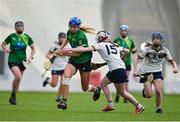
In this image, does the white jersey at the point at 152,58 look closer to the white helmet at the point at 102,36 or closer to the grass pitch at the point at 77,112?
the grass pitch at the point at 77,112

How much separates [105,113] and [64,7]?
462 inches

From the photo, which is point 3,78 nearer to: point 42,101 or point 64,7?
point 64,7

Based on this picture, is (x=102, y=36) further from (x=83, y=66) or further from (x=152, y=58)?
(x=152, y=58)

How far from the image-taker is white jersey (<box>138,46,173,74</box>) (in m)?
18.9

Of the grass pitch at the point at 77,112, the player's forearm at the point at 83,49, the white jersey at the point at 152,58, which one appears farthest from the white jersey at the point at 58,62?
the player's forearm at the point at 83,49

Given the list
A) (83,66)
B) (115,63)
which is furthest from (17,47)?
(115,63)

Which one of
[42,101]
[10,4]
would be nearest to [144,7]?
[10,4]

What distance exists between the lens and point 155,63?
19188 millimetres

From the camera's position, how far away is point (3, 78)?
1165 inches

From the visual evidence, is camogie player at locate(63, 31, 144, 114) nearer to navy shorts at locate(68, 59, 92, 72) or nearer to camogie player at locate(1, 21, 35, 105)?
navy shorts at locate(68, 59, 92, 72)

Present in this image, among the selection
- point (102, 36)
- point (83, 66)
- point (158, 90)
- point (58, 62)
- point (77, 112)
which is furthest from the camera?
point (58, 62)

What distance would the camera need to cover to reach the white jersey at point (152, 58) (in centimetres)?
1891

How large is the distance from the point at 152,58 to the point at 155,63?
17 cm

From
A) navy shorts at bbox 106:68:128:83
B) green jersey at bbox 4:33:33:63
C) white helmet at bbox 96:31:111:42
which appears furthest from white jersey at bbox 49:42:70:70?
navy shorts at bbox 106:68:128:83
